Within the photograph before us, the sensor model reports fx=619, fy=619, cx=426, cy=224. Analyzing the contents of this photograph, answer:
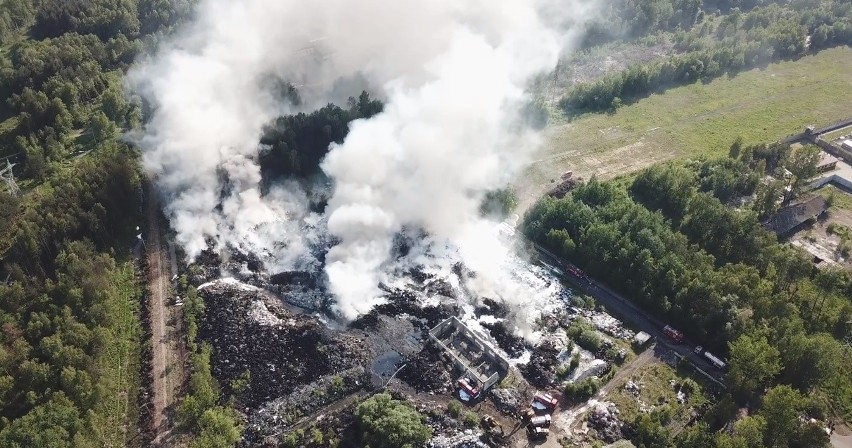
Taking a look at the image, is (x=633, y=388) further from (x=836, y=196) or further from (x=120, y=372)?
(x=836, y=196)

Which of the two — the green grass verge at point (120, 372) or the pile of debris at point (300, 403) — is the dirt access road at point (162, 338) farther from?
the pile of debris at point (300, 403)

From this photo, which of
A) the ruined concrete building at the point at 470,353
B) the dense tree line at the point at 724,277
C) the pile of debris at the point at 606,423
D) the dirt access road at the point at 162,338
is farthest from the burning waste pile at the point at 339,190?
the dense tree line at the point at 724,277

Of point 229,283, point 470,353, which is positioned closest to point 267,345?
point 229,283

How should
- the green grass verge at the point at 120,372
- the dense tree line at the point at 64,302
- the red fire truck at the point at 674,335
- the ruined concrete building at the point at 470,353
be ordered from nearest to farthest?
the dense tree line at the point at 64,302 → the green grass verge at the point at 120,372 → the ruined concrete building at the point at 470,353 → the red fire truck at the point at 674,335

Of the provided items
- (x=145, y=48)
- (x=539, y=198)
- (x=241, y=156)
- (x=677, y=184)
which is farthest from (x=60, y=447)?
(x=145, y=48)

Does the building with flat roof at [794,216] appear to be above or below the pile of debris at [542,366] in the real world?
below

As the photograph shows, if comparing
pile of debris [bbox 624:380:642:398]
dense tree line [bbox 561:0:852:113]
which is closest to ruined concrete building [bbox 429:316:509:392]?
pile of debris [bbox 624:380:642:398]
